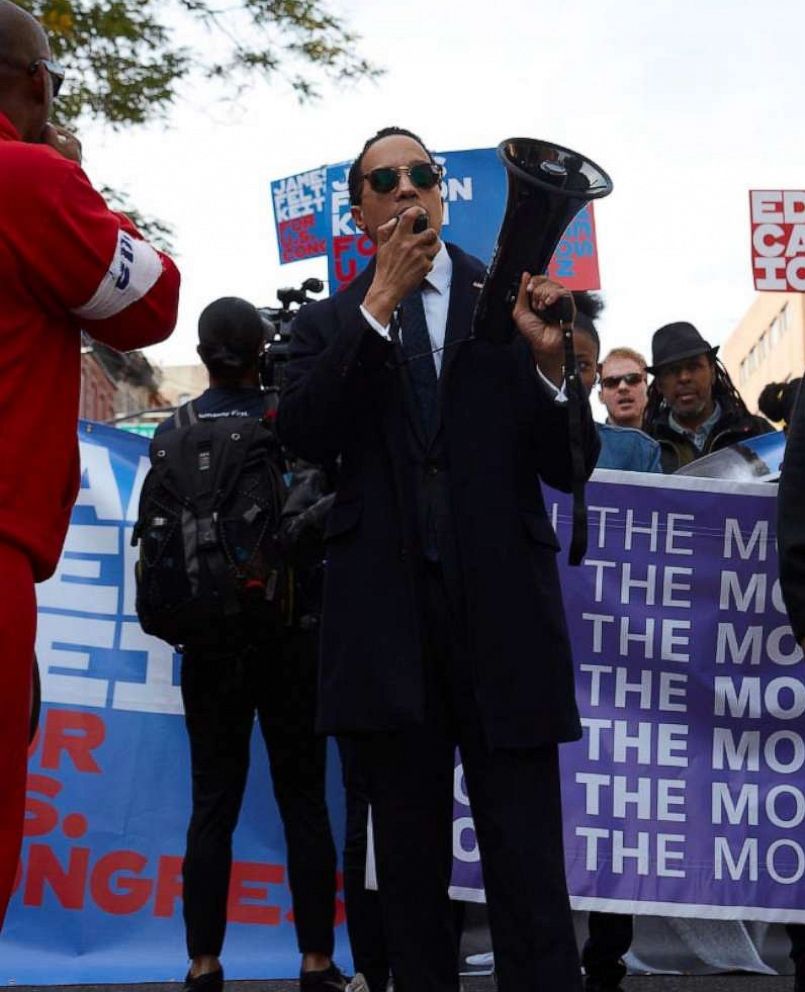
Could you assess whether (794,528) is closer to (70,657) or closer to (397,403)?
(397,403)

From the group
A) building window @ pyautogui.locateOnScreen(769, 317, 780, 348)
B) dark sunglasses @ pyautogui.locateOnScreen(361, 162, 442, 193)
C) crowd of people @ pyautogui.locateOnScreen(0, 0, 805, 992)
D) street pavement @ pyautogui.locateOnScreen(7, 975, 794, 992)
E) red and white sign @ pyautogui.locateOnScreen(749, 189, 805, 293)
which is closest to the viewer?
crowd of people @ pyautogui.locateOnScreen(0, 0, 805, 992)

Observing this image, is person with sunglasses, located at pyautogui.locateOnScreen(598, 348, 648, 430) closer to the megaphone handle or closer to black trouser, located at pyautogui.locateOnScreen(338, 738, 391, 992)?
black trouser, located at pyautogui.locateOnScreen(338, 738, 391, 992)

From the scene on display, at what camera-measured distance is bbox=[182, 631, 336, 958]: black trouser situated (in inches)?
177

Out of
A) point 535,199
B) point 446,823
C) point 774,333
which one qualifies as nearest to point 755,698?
point 446,823

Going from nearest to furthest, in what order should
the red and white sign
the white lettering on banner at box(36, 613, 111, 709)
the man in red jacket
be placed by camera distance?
the man in red jacket
the white lettering on banner at box(36, 613, 111, 709)
the red and white sign

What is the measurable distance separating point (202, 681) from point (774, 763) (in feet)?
5.88

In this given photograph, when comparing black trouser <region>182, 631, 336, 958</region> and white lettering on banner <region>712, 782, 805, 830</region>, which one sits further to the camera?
white lettering on banner <region>712, 782, 805, 830</region>

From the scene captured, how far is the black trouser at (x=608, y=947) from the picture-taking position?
4.96 metres

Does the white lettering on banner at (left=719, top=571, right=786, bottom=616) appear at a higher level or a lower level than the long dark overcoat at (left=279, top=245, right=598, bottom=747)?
lower

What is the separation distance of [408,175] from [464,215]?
348 cm

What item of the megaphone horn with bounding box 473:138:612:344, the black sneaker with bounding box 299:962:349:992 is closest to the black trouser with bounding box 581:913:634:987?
the black sneaker with bounding box 299:962:349:992

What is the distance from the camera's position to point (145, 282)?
276cm

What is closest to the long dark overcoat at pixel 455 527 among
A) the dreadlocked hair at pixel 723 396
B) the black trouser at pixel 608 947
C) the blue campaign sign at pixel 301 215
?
the black trouser at pixel 608 947

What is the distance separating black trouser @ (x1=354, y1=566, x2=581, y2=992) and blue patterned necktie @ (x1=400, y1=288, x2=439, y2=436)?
34 centimetres
